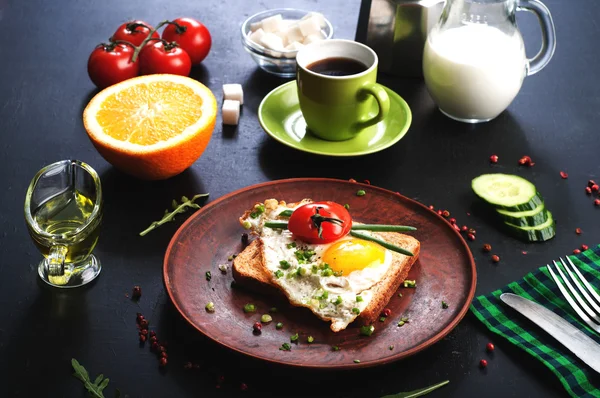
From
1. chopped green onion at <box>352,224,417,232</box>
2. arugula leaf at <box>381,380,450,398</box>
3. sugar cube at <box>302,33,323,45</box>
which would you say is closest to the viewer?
arugula leaf at <box>381,380,450,398</box>

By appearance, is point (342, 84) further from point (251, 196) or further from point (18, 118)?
point (18, 118)

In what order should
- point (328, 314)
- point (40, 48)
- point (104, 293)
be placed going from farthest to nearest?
point (40, 48) < point (104, 293) < point (328, 314)

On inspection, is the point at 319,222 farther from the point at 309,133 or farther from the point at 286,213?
the point at 309,133

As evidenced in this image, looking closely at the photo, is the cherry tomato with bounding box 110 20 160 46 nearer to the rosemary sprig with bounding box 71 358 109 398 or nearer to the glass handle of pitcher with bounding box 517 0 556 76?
the glass handle of pitcher with bounding box 517 0 556 76

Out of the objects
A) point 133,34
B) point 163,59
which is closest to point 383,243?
point 163,59

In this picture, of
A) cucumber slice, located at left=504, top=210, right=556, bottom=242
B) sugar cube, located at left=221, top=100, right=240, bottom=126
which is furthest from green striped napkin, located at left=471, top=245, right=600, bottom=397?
sugar cube, located at left=221, top=100, right=240, bottom=126

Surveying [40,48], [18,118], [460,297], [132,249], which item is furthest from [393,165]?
[40,48]
